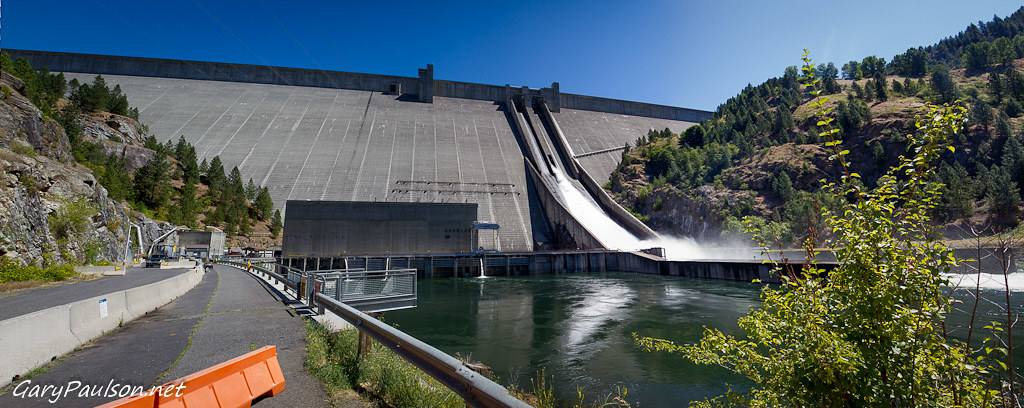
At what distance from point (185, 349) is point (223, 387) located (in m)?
3.23

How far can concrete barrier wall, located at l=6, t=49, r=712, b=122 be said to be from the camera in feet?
192

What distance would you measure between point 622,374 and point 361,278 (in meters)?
6.33

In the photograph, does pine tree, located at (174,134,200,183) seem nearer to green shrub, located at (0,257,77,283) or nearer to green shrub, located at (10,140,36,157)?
green shrub, located at (10,140,36,157)

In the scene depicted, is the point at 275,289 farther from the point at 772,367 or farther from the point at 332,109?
the point at 332,109

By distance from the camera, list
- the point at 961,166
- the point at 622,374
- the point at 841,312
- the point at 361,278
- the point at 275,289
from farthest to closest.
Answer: the point at 961,166
the point at 275,289
the point at 361,278
the point at 622,374
the point at 841,312

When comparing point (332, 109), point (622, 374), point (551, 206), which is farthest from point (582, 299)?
point (332, 109)

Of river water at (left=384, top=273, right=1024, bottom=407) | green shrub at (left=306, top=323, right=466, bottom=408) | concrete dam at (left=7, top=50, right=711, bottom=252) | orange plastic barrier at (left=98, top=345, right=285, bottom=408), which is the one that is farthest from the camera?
concrete dam at (left=7, top=50, right=711, bottom=252)

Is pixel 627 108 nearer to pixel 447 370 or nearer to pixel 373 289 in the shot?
pixel 373 289

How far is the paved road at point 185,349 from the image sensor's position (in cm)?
430

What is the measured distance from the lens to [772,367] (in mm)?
3326

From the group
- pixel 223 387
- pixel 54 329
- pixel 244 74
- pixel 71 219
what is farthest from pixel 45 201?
pixel 244 74

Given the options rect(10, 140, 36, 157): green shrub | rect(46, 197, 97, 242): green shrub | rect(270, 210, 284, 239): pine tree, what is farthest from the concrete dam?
rect(10, 140, 36, 157): green shrub

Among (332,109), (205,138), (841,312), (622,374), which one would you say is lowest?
(622,374)

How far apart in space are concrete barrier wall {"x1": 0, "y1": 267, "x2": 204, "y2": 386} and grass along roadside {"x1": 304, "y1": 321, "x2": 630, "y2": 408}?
109 inches
